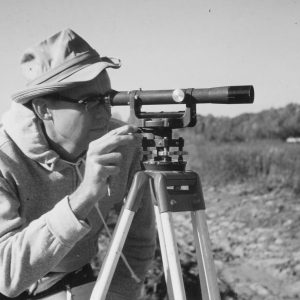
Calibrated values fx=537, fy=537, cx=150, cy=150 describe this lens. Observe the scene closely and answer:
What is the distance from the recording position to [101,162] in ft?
5.98

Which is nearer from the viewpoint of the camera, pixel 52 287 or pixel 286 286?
pixel 52 287

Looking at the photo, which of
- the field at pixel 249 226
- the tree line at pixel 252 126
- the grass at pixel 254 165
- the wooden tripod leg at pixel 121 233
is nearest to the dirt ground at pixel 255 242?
the field at pixel 249 226

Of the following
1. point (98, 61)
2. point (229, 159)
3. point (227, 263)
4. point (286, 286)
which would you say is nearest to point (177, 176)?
point (98, 61)

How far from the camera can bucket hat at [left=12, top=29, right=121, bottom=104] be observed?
A: 219 centimetres

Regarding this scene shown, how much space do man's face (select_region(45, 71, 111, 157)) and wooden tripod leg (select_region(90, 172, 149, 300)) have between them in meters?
0.46

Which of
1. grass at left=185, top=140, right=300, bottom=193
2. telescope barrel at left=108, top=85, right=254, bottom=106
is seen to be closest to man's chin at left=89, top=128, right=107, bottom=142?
telescope barrel at left=108, top=85, right=254, bottom=106

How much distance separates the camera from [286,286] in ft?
13.3

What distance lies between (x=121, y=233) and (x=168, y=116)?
1.43 feet

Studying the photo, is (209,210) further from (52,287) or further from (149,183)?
(149,183)

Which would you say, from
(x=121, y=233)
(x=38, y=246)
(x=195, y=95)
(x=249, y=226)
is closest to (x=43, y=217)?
(x=38, y=246)

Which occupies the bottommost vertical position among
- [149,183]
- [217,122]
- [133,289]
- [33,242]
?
[217,122]

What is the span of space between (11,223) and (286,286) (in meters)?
2.63

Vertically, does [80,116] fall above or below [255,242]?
above

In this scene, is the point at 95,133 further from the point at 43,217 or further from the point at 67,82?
the point at 43,217
